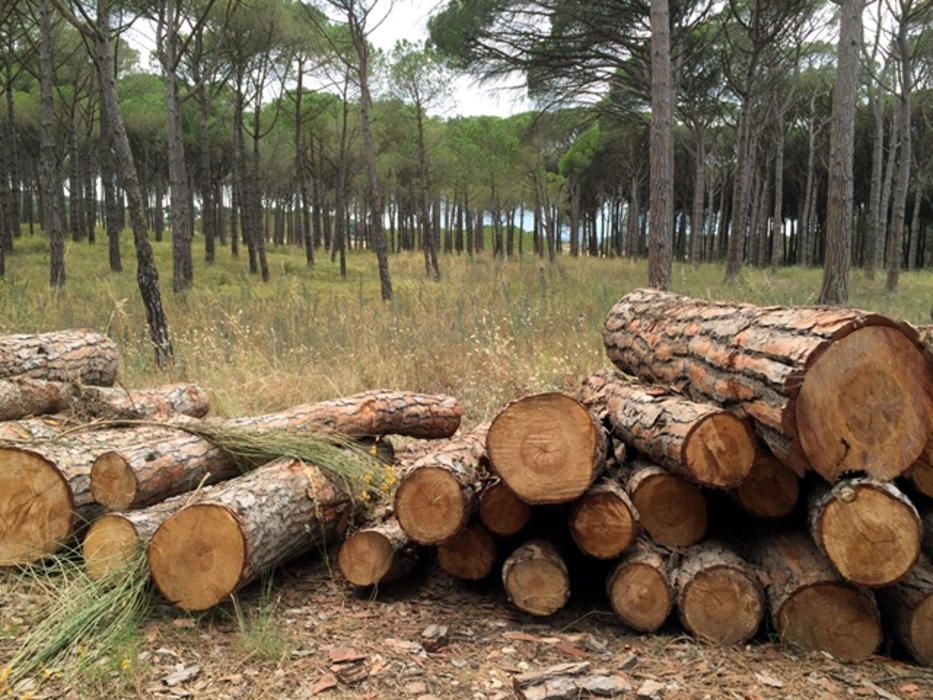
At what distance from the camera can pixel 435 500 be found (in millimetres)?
2611

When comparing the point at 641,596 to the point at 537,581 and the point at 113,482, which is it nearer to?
the point at 537,581

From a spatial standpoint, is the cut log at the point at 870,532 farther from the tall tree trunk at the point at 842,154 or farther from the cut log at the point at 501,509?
the tall tree trunk at the point at 842,154

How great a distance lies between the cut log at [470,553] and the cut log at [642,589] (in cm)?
53

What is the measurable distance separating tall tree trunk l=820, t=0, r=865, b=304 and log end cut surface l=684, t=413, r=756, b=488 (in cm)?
755

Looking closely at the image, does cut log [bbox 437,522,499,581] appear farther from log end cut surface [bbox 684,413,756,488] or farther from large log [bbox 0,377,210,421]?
large log [bbox 0,377,210,421]

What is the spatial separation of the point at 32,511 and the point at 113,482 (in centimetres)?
35

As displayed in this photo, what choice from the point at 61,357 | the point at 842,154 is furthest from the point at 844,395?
the point at 842,154

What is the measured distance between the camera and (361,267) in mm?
25109

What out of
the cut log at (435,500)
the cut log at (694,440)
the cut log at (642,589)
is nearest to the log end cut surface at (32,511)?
the cut log at (435,500)

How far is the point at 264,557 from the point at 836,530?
2061 millimetres

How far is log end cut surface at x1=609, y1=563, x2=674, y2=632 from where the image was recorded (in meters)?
2.45

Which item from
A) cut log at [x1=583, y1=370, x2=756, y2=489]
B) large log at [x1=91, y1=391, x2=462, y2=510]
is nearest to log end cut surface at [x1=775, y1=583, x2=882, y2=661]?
cut log at [x1=583, y1=370, x2=756, y2=489]

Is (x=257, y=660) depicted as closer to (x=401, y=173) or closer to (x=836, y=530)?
(x=836, y=530)

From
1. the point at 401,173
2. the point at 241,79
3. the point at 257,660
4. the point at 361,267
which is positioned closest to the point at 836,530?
the point at 257,660
